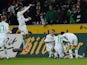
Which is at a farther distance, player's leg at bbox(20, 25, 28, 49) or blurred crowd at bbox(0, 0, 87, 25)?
blurred crowd at bbox(0, 0, 87, 25)

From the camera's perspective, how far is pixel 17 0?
32594 mm

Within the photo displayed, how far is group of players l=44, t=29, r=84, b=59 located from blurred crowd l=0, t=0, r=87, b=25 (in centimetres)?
216

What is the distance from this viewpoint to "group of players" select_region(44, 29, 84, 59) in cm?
2628

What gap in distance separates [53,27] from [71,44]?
8.68 ft

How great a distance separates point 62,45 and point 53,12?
3.07m

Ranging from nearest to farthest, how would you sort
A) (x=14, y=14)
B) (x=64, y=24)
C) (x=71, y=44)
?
(x=71, y=44), (x=64, y=24), (x=14, y=14)

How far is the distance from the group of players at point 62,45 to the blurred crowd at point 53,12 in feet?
7.08

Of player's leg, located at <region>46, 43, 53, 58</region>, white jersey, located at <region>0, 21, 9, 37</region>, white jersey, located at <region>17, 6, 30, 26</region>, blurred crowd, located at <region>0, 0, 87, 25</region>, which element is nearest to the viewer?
white jersey, located at <region>0, 21, 9, 37</region>

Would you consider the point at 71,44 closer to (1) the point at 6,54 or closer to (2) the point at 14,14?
(1) the point at 6,54

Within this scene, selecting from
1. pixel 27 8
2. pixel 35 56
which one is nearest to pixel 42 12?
pixel 27 8

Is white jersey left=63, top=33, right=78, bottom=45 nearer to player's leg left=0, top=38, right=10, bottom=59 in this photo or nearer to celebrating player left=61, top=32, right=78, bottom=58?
celebrating player left=61, top=32, right=78, bottom=58

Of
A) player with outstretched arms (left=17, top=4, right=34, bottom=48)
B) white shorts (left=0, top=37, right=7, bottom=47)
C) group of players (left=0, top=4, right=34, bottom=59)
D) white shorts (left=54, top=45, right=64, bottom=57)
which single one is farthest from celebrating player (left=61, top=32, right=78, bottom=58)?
player with outstretched arms (left=17, top=4, right=34, bottom=48)

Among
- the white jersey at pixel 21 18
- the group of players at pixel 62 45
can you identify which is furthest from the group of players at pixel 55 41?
the white jersey at pixel 21 18

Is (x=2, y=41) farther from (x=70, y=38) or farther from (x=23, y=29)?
(x=70, y=38)
